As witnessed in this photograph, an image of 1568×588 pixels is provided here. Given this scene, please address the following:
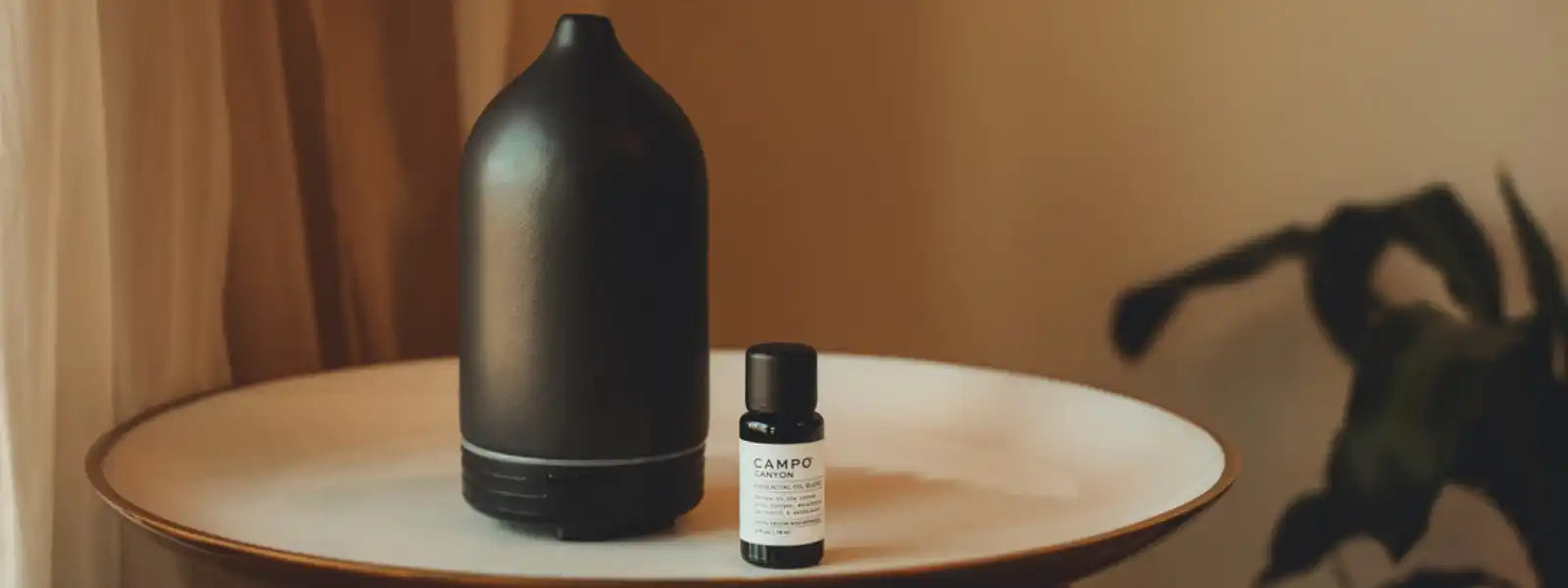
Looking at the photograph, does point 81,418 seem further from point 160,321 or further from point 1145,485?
point 1145,485

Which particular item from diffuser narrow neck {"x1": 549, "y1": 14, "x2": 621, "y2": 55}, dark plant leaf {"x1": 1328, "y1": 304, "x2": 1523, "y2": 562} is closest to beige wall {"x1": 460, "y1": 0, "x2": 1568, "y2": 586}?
dark plant leaf {"x1": 1328, "y1": 304, "x2": 1523, "y2": 562}

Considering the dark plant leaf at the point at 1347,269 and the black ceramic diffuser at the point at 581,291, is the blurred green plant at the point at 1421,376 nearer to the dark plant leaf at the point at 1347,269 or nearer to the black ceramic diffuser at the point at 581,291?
the dark plant leaf at the point at 1347,269

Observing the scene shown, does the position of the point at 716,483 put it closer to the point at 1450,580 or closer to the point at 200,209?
the point at 200,209

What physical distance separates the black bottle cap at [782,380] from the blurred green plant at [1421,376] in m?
0.53

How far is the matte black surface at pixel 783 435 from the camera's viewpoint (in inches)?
20.9

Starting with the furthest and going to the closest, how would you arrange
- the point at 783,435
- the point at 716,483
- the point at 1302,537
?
the point at 1302,537, the point at 716,483, the point at 783,435

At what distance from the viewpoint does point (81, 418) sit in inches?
26.6

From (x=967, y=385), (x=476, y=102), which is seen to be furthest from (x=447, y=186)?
(x=967, y=385)

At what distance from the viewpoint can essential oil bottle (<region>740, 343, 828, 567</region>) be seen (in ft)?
1.74

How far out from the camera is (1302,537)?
3.41 ft

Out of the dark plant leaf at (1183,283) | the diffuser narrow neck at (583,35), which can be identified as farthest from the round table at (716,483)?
the dark plant leaf at (1183,283)

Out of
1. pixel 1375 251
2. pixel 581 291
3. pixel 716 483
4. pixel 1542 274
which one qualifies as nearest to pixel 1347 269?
pixel 1375 251

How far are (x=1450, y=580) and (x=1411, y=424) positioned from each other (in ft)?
0.67

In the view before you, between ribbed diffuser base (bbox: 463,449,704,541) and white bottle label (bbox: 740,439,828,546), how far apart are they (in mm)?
58
